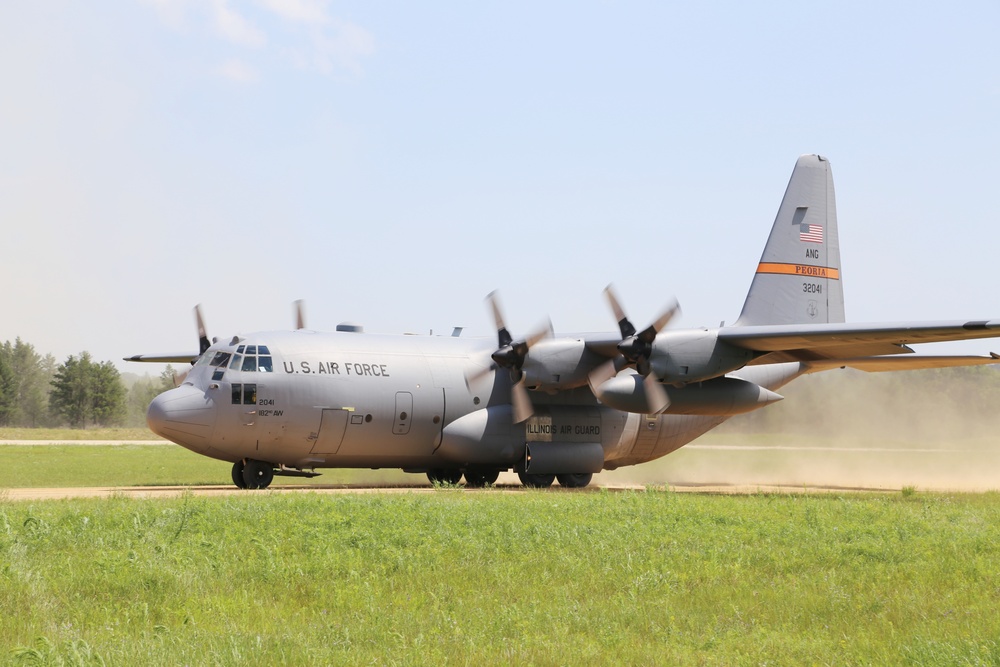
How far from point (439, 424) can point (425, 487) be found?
2.14 metres

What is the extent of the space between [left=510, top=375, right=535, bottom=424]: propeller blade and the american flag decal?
1072 centimetres

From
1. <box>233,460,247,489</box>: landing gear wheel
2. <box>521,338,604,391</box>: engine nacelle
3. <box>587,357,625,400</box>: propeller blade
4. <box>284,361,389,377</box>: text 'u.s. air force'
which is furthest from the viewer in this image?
<box>587,357,625,400</box>: propeller blade

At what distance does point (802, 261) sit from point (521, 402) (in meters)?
10.6

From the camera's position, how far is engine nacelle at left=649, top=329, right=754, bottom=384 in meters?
24.8

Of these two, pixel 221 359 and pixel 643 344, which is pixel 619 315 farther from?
pixel 221 359

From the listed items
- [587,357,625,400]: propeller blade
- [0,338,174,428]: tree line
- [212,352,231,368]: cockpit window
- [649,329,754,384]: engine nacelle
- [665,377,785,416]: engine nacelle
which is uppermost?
[212,352,231,368]: cockpit window

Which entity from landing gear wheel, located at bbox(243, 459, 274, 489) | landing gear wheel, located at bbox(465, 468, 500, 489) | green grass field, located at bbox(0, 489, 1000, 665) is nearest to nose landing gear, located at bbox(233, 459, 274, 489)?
landing gear wheel, located at bbox(243, 459, 274, 489)

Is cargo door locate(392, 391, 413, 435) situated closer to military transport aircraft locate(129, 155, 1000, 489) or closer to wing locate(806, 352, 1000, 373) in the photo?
military transport aircraft locate(129, 155, 1000, 489)

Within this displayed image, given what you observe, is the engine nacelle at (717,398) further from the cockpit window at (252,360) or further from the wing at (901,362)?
the cockpit window at (252,360)

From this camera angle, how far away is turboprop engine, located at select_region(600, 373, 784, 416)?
25.1 metres

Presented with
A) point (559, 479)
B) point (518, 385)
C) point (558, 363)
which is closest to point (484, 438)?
point (518, 385)

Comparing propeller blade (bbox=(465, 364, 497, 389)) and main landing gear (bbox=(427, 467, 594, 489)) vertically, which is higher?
propeller blade (bbox=(465, 364, 497, 389))

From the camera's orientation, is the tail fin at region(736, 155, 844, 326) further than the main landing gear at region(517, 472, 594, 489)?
Yes

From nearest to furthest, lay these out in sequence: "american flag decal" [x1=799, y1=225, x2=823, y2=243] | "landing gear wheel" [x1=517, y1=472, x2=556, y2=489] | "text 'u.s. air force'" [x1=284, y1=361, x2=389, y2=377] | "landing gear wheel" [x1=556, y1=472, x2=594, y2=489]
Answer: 1. "text 'u.s. air force'" [x1=284, y1=361, x2=389, y2=377]
2. "landing gear wheel" [x1=517, y1=472, x2=556, y2=489]
3. "landing gear wheel" [x1=556, y1=472, x2=594, y2=489]
4. "american flag decal" [x1=799, y1=225, x2=823, y2=243]
